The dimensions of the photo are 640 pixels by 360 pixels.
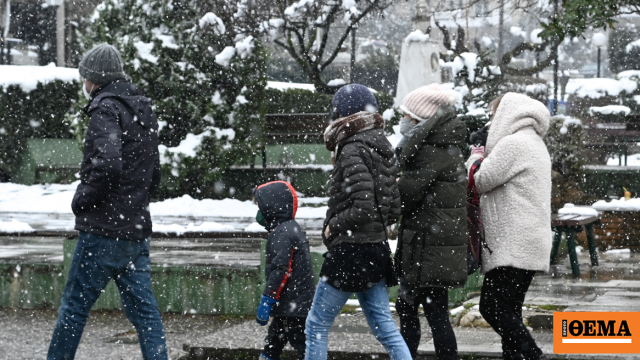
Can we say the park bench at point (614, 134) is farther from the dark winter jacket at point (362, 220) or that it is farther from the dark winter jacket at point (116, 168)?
the dark winter jacket at point (116, 168)

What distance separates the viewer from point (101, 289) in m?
4.53

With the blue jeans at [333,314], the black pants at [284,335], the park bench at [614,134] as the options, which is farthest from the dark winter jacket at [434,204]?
the park bench at [614,134]

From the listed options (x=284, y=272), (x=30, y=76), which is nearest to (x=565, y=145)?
(x=284, y=272)

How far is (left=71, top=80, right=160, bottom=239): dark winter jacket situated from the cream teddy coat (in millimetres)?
1784

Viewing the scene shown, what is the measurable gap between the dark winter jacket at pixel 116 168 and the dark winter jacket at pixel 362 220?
3.30 feet

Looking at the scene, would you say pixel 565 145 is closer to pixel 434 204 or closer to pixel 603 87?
pixel 434 204

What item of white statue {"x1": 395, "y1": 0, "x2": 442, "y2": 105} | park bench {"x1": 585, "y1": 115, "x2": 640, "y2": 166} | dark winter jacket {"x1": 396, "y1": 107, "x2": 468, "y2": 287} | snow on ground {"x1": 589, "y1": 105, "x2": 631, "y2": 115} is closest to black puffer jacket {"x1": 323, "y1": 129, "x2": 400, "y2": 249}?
dark winter jacket {"x1": 396, "y1": 107, "x2": 468, "y2": 287}

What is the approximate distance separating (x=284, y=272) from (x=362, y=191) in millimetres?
786

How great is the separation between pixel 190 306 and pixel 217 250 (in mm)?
2586

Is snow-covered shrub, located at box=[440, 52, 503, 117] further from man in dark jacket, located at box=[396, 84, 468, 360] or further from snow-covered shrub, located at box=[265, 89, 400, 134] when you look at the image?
snow-covered shrub, located at box=[265, 89, 400, 134]

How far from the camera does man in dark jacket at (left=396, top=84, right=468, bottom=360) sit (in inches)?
176

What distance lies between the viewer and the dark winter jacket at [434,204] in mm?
4473

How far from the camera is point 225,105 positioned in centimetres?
1468

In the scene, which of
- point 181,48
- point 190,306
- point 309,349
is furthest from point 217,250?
point 181,48
